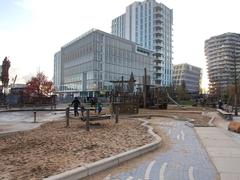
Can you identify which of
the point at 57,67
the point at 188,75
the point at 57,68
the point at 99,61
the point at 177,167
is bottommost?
the point at 177,167

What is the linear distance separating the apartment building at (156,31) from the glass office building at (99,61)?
9179 mm

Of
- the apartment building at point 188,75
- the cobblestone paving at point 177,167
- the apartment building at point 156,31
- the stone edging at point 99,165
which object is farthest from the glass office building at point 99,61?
the stone edging at point 99,165

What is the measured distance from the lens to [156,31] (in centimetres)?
13650

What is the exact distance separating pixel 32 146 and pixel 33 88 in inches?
2500

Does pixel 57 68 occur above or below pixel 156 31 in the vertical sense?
below

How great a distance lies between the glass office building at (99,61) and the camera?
10425cm

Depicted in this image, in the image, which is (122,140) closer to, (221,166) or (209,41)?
(221,166)

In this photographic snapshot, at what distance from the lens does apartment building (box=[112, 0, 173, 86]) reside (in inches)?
5374

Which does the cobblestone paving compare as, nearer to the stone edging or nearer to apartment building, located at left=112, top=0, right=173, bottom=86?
the stone edging

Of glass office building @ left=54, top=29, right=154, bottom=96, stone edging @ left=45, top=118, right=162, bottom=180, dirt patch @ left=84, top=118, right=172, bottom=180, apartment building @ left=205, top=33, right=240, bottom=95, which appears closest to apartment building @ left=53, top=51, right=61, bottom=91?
glass office building @ left=54, top=29, right=154, bottom=96

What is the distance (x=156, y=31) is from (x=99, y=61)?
131 feet

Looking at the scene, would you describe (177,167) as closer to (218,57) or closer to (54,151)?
(54,151)

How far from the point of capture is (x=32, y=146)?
10805 millimetres

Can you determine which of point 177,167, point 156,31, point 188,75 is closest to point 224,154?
point 177,167
